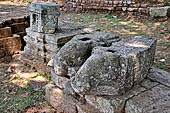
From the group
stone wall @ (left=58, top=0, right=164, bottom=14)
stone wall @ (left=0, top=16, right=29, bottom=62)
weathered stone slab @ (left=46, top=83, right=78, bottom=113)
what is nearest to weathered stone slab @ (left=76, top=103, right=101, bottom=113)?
weathered stone slab @ (left=46, top=83, right=78, bottom=113)

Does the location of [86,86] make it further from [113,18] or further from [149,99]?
[113,18]

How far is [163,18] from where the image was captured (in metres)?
7.41

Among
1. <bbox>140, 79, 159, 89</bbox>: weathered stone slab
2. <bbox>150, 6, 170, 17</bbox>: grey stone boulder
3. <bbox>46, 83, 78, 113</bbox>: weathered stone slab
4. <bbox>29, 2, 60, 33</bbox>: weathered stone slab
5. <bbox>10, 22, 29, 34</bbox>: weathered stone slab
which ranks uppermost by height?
<bbox>150, 6, 170, 17</bbox>: grey stone boulder

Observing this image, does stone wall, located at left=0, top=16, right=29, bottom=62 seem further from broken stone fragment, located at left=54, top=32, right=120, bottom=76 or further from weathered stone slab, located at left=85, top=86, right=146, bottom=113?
weathered stone slab, located at left=85, top=86, right=146, bottom=113

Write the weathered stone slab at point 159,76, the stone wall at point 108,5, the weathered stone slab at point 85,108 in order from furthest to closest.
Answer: the stone wall at point 108,5
the weathered stone slab at point 159,76
the weathered stone slab at point 85,108

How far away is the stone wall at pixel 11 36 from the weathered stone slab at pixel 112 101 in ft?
10.3

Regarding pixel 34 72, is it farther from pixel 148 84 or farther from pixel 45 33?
pixel 148 84

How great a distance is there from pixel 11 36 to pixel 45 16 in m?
1.84

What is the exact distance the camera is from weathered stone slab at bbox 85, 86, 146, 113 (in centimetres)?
224

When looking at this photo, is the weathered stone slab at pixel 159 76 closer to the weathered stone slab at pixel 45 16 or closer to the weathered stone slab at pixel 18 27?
the weathered stone slab at pixel 45 16

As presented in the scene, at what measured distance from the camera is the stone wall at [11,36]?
4809mm

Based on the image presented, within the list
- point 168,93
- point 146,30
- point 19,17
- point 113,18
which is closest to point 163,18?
point 146,30

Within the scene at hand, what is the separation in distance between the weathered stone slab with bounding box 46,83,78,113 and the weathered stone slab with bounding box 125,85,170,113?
823 mm

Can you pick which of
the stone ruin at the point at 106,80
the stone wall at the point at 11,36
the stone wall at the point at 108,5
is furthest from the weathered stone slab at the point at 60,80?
the stone wall at the point at 108,5
